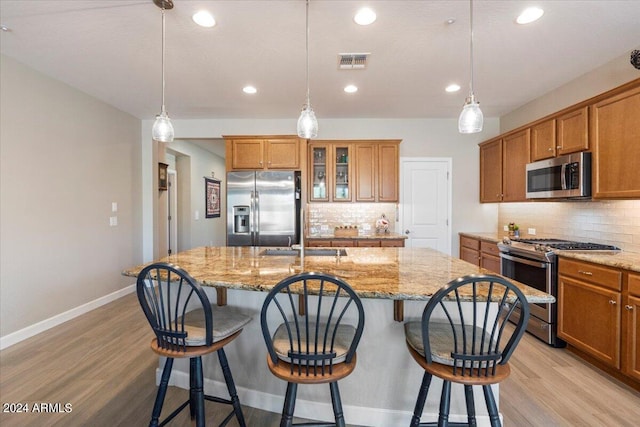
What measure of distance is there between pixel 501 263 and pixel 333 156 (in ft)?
8.44

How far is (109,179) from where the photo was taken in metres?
4.04

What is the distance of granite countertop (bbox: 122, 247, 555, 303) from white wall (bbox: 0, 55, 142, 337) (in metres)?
1.87

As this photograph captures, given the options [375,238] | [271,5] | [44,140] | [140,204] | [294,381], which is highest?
[271,5]

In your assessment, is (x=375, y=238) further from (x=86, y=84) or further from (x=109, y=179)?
(x=86, y=84)

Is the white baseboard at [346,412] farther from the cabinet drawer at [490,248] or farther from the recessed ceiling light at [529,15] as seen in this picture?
the recessed ceiling light at [529,15]

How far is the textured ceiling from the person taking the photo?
2.13 meters

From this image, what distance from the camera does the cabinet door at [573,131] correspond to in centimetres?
280

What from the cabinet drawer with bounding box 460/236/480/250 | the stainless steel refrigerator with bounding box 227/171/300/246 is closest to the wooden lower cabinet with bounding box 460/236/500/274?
the cabinet drawer with bounding box 460/236/480/250

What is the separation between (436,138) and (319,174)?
193cm

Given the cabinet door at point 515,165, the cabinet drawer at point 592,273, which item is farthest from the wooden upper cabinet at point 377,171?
the cabinet drawer at point 592,273

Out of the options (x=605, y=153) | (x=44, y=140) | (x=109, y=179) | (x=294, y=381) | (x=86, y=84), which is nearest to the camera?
(x=294, y=381)

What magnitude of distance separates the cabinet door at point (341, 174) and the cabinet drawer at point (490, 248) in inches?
74.6

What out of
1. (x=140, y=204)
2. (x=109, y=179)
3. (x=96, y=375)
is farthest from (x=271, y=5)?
(x=140, y=204)

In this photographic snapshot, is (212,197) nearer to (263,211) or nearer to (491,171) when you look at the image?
(263,211)
